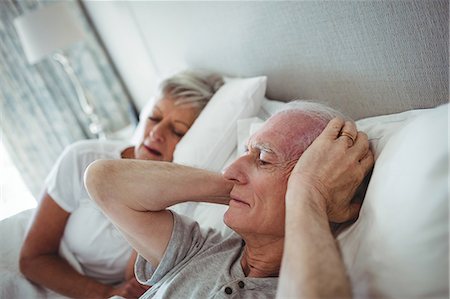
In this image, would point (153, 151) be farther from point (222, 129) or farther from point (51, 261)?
point (51, 261)

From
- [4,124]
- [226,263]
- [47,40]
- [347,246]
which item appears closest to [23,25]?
[47,40]

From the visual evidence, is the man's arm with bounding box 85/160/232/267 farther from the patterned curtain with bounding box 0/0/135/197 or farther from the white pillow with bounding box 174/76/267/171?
the patterned curtain with bounding box 0/0/135/197

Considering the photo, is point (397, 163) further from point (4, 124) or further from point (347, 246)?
point (4, 124)

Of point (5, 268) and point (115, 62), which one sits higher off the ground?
point (115, 62)

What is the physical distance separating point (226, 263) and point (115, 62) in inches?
114

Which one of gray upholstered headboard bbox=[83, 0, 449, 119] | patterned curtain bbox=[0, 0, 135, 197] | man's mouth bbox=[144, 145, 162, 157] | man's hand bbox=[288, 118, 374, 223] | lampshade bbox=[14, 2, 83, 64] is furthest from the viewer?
patterned curtain bbox=[0, 0, 135, 197]

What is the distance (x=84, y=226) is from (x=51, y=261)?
0.53ft

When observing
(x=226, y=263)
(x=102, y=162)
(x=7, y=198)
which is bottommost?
(x=7, y=198)

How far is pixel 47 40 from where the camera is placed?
2676mm

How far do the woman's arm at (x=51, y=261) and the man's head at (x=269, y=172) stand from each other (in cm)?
71

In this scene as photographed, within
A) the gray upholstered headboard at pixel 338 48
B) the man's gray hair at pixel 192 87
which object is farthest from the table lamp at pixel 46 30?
the man's gray hair at pixel 192 87

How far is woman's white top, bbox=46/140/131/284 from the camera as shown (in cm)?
143

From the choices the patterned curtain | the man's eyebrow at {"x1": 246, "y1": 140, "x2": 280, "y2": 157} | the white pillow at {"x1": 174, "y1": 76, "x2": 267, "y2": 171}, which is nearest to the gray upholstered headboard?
the white pillow at {"x1": 174, "y1": 76, "x2": 267, "y2": 171}

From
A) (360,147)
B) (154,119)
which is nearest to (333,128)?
(360,147)
